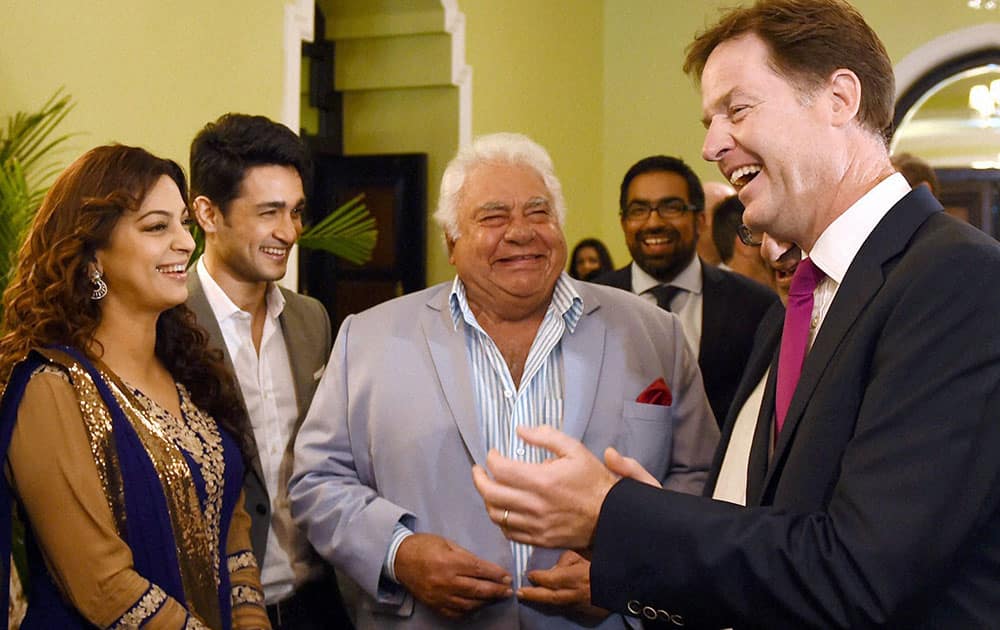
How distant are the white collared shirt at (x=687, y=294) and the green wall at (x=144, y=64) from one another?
1.72 m

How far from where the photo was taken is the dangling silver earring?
2.30 metres

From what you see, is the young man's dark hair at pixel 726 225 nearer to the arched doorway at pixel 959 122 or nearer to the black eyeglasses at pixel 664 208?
the black eyeglasses at pixel 664 208

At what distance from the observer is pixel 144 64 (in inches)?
157

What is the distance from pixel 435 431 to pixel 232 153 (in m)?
0.96

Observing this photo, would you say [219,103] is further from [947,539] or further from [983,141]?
[983,141]

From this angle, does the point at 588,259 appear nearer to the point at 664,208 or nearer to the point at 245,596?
the point at 664,208

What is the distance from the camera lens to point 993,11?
29.9 ft

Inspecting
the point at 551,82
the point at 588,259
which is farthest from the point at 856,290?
the point at 551,82

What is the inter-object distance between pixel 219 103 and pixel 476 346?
7.16 ft

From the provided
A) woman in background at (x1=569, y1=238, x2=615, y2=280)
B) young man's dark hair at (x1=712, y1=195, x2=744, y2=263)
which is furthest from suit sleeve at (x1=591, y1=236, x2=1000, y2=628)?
woman in background at (x1=569, y1=238, x2=615, y2=280)

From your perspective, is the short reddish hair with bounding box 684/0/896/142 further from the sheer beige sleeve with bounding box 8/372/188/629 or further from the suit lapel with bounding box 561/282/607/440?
the sheer beige sleeve with bounding box 8/372/188/629

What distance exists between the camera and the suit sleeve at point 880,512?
1.25m

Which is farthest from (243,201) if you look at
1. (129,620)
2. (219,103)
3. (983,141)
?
Answer: (983,141)

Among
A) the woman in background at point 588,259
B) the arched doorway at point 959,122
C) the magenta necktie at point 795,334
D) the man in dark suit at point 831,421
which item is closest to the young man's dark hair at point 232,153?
the man in dark suit at point 831,421
